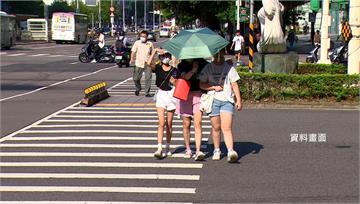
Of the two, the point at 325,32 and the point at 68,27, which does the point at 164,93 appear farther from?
the point at 68,27

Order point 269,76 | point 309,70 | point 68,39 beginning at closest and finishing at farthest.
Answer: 1. point 269,76
2. point 309,70
3. point 68,39

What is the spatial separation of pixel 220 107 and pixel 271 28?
8.87 metres

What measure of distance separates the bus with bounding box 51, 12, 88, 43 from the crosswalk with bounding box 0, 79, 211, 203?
57.3 metres

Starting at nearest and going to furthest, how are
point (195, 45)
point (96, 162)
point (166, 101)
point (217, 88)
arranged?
point (195, 45) < point (217, 88) < point (96, 162) < point (166, 101)

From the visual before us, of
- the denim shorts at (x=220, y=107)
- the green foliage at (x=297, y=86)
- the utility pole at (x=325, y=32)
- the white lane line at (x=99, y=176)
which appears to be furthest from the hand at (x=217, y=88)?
the utility pole at (x=325, y=32)

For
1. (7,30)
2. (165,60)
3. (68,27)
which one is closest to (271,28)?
(165,60)

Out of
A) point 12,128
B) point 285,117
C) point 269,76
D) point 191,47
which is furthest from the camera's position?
point 269,76

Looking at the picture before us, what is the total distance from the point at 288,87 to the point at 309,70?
4.37 metres

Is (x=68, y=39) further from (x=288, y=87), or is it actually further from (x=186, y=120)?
(x=186, y=120)

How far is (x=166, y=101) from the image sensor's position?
10172 mm

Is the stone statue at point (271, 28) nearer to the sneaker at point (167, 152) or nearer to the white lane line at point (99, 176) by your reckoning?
the sneaker at point (167, 152)

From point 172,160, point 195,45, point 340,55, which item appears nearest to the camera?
point 195,45

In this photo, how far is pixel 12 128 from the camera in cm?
1326

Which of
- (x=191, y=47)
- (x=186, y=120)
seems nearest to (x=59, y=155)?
(x=186, y=120)
